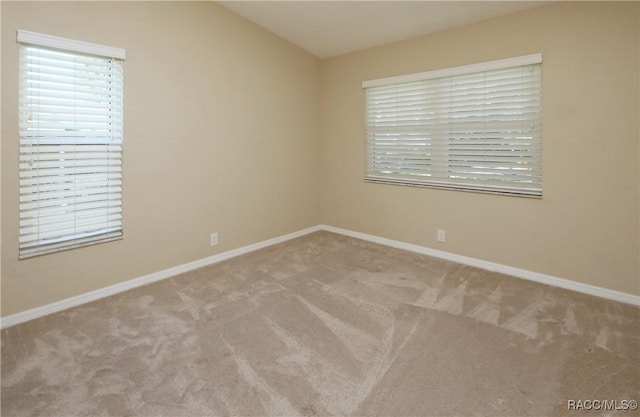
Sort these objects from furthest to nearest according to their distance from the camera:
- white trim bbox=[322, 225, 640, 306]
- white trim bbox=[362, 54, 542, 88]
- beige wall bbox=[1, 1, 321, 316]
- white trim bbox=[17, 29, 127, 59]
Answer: white trim bbox=[362, 54, 542, 88] → white trim bbox=[322, 225, 640, 306] → beige wall bbox=[1, 1, 321, 316] → white trim bbox=[17, 29, 127, 59]

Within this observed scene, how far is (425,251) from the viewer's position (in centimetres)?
389

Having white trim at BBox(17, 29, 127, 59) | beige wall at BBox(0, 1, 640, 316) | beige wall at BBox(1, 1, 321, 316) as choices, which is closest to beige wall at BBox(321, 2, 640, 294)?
beige wall at BBox(0, 1, 640, 316)

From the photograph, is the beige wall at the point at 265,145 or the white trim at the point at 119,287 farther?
the beige wall at the point at 265,145

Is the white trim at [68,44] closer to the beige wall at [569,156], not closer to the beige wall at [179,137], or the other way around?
the beige wall at [179,137]

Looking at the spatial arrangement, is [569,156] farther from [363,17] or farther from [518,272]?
[363,17]

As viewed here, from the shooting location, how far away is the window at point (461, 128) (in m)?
3.12

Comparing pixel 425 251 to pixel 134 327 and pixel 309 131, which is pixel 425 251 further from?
pixel 134 327

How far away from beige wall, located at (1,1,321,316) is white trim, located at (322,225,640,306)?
1369 millimetres

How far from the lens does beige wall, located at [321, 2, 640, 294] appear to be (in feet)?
8.76

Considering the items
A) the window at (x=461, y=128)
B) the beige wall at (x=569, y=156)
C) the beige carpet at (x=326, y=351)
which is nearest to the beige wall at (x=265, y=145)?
the beige wall at (x=569, y=156)

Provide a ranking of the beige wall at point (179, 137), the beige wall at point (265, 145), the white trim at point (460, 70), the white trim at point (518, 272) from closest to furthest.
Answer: the beige wall at point (179, 137)
the beige wall at point (265, 145)
the white trim at point (518, 272)
the white trim at point (460, 70)

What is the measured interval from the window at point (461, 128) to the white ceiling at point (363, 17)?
441mm

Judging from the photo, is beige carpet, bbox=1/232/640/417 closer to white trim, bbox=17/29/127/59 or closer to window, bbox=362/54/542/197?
window, bbox=362/54/542/197

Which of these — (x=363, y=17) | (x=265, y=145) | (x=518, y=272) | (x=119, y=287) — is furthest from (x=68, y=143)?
(x=518, y=272)
